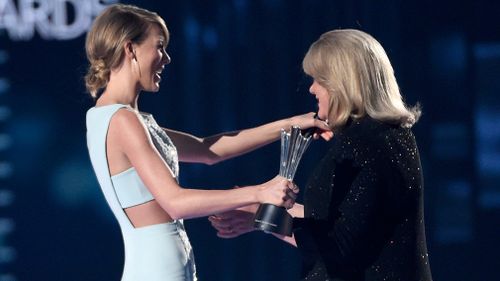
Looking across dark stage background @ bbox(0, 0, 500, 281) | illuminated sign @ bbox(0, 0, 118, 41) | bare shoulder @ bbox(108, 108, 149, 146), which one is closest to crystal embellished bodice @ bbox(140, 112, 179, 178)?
bare shoulder @ bbox(108, 108, 149, 146)

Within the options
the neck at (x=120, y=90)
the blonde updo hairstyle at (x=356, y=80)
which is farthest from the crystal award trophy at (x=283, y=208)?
the neck at (x=120, y=90)

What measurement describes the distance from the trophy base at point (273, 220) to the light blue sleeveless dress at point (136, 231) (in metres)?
0.31

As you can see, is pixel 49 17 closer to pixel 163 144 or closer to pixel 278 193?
pixel 163 144

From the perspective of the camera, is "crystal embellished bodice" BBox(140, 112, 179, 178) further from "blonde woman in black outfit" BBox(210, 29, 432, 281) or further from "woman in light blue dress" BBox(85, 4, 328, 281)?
"blonde woman in black outfit" BBox(210, 29, 432, 281)

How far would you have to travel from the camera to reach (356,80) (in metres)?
2.14

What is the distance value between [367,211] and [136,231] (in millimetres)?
587

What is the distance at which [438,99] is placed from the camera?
3811 mm

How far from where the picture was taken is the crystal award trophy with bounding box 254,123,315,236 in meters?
2.06

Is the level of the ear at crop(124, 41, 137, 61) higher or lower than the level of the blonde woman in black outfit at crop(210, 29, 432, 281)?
higher

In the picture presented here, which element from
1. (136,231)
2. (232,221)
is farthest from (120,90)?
(232,221)

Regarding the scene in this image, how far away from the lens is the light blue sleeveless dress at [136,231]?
2281 mm

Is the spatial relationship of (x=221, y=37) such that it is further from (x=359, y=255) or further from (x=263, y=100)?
(x=359, y=255)

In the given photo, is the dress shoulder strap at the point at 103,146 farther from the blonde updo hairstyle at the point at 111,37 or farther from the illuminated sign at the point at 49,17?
the illuminated sign at the point at 49,17

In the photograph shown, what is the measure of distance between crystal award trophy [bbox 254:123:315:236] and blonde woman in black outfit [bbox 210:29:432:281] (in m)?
0.07
